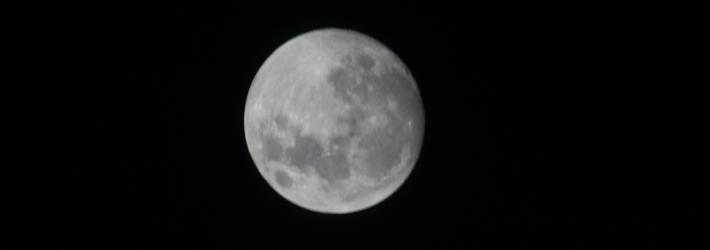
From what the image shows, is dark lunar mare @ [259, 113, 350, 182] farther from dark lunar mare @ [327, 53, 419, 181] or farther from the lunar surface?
dark lunar mare @ [327, 53, 419, 181]

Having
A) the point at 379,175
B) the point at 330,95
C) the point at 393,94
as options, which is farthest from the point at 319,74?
the point at 379,175

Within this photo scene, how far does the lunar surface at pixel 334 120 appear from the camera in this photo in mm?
5258

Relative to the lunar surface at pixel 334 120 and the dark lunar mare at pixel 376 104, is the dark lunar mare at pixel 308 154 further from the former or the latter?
the dark lunar mare at pixel 376 104

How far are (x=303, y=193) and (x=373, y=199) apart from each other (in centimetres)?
67

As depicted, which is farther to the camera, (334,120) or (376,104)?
(376,104)

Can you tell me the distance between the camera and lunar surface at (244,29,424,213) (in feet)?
17.3

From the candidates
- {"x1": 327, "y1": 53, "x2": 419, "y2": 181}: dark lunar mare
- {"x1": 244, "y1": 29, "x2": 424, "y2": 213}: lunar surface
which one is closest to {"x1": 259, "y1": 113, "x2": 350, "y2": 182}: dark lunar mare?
{"x1": 244, "y1": 29, "x2": 424, "y2": 213}: lunar surface

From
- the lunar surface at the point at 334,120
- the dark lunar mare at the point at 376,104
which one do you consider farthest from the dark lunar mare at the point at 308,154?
the dark lunar mare at the point at 376,104

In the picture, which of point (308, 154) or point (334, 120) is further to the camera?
point (308, 154)

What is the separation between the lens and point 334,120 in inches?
205

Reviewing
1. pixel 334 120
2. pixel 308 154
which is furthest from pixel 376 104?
pixel 308 154

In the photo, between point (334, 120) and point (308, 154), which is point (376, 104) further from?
point (308, 154)

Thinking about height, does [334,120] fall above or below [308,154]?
above

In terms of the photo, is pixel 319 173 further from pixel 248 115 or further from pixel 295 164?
pixel 248 115
